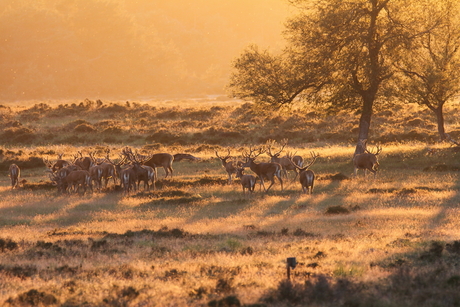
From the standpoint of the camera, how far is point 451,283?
11.7m

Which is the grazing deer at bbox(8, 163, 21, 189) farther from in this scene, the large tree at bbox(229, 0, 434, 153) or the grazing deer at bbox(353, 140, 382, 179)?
the grazing deer at bbox(353, 140, 382, 179)

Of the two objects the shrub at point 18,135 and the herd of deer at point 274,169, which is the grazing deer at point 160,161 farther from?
the shrub at point 18,135

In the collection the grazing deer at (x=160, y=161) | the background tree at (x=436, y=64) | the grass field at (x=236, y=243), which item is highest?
the background tree at (x=436, y=64)

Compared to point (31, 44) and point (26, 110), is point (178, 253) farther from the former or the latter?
point (31, 44)

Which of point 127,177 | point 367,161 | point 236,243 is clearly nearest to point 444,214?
point 236,243

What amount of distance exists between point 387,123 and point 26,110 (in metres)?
42.6

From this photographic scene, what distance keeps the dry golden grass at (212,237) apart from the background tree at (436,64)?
24.2 feet

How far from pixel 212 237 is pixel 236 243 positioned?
1545mm

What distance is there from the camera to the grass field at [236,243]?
37.6 ft

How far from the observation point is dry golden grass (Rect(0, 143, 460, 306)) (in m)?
12.2

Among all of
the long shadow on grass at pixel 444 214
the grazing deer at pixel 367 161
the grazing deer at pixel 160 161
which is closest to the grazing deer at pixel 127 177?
the grazing deer at pixel 160 161

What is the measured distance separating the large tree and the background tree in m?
1.39

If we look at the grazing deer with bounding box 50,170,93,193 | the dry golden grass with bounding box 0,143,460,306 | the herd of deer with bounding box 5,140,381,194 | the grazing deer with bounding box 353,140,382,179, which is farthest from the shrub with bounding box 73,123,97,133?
the grazing deer with bounding box 353,140,382,179

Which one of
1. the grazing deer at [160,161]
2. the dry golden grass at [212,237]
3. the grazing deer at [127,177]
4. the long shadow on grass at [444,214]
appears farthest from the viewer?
the grazing deer at [160,161]
